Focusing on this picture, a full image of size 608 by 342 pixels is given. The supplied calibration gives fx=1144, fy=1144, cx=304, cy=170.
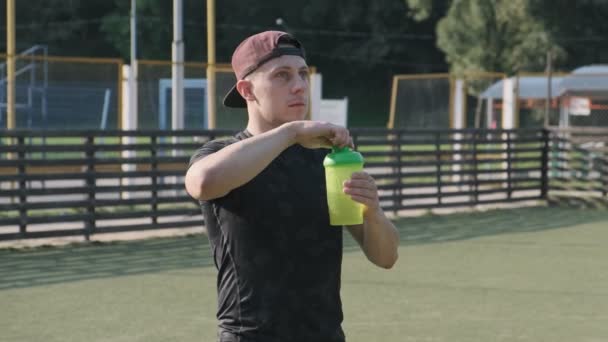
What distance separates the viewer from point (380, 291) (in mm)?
9625

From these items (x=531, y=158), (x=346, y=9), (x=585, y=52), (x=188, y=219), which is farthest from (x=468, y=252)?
(x=346, y=9)

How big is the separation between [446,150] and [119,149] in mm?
6016

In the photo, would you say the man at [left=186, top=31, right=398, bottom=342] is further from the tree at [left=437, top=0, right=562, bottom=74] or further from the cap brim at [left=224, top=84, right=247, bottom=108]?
the tree at [left=437, top=0, right=562, bottom=74]

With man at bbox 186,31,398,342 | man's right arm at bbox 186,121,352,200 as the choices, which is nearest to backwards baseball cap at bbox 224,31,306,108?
man at bbox 186,31,398,342

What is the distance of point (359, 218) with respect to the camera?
323cm

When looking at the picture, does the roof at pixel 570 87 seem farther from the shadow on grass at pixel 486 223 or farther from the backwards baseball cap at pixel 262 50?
the backwards baseball cap at pixel 262 50

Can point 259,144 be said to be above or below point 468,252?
above

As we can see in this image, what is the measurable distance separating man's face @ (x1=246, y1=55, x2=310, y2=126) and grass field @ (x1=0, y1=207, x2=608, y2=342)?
4325 mm

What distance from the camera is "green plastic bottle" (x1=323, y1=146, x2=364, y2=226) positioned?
312cm

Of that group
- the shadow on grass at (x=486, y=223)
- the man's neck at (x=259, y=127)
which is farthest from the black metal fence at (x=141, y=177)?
the man's neck at (x=259, y=127)

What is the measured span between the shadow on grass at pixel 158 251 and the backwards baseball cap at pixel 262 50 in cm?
700

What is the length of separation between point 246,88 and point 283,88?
14 centimetres

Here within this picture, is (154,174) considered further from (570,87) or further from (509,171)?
(570,87)

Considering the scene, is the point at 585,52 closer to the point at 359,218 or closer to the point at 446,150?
the point at 446,150
